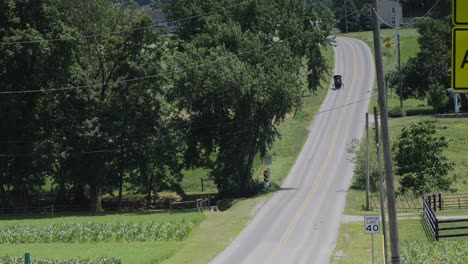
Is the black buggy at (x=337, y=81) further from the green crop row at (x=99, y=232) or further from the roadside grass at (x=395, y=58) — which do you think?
the green crop row at (x=99, y=232)

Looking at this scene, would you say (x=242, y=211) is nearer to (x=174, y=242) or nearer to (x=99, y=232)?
(x=174, y=242)

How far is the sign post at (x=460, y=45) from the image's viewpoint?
6.62 m

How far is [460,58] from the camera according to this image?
6.71 metres

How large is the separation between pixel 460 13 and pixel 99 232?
4708 centimetres

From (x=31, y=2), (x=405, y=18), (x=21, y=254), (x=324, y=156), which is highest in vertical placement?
(x=405, y=18)

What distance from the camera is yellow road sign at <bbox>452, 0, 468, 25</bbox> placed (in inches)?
261

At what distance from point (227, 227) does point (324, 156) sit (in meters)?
27.8

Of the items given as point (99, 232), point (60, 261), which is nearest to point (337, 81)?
point (99, 232)

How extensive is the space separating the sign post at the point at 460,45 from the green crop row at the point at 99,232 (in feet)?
145

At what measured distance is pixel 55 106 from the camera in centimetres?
6850

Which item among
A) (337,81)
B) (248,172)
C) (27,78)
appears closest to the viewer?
(27,78)

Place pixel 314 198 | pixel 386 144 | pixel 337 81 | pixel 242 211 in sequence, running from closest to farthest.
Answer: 1. pixel 386 144
2. pixel 242 211
3. pixel 314 198
4. pixel 337 81

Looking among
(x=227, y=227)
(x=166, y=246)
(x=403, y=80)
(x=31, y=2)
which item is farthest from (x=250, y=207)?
(x=403, y=80)

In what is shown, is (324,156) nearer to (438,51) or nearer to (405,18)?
(438,51)
